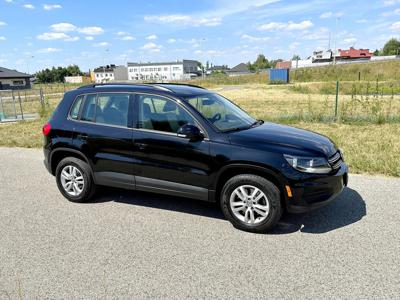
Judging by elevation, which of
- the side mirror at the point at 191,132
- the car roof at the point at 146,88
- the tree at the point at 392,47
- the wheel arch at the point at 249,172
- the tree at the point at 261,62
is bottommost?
the wheel arch at the point at 249,172

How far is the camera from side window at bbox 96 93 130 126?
14.5ft

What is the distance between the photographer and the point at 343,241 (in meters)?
3.53

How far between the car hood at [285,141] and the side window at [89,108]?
2.07m

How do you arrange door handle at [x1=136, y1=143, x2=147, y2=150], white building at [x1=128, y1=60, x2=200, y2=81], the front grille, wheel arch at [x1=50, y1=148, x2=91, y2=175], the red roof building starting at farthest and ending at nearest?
the red roof building → white building at [x1=128, y1=60, x2=200, y2=81] → wheel arch at [x1=50, y1=148, x2=91, y2=175] → door handle at [x1=136, y1=143, x2=147, y2=150] → the front grille

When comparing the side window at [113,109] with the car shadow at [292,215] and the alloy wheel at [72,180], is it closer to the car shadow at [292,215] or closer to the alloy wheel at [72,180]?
the alloy wheel at [72,180]

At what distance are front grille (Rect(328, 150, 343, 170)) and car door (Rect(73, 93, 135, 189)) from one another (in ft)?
8.16

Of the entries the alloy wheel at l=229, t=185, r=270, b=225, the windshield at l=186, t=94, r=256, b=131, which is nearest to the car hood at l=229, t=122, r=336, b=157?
the windshield at l=186, t=94, r=256, b=131

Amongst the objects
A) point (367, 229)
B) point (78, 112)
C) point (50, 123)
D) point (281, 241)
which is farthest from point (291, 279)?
point (50, 123)

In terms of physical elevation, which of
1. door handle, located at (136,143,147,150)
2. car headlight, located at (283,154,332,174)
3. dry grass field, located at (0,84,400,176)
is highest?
door handle, located at (136,143,147,150)

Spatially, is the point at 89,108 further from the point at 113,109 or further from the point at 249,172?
the point at 249,172

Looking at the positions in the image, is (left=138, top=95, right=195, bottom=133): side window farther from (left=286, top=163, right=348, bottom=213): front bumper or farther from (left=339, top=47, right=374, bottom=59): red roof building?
(left=339, top=47, right=374, bottom=59): red roof building

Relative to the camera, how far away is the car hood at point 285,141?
3.70 m

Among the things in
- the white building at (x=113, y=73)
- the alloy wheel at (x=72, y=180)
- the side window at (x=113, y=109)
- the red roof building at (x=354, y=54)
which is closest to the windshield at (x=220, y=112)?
the side window at (x=113, y=109)

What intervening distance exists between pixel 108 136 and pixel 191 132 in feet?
4.25
